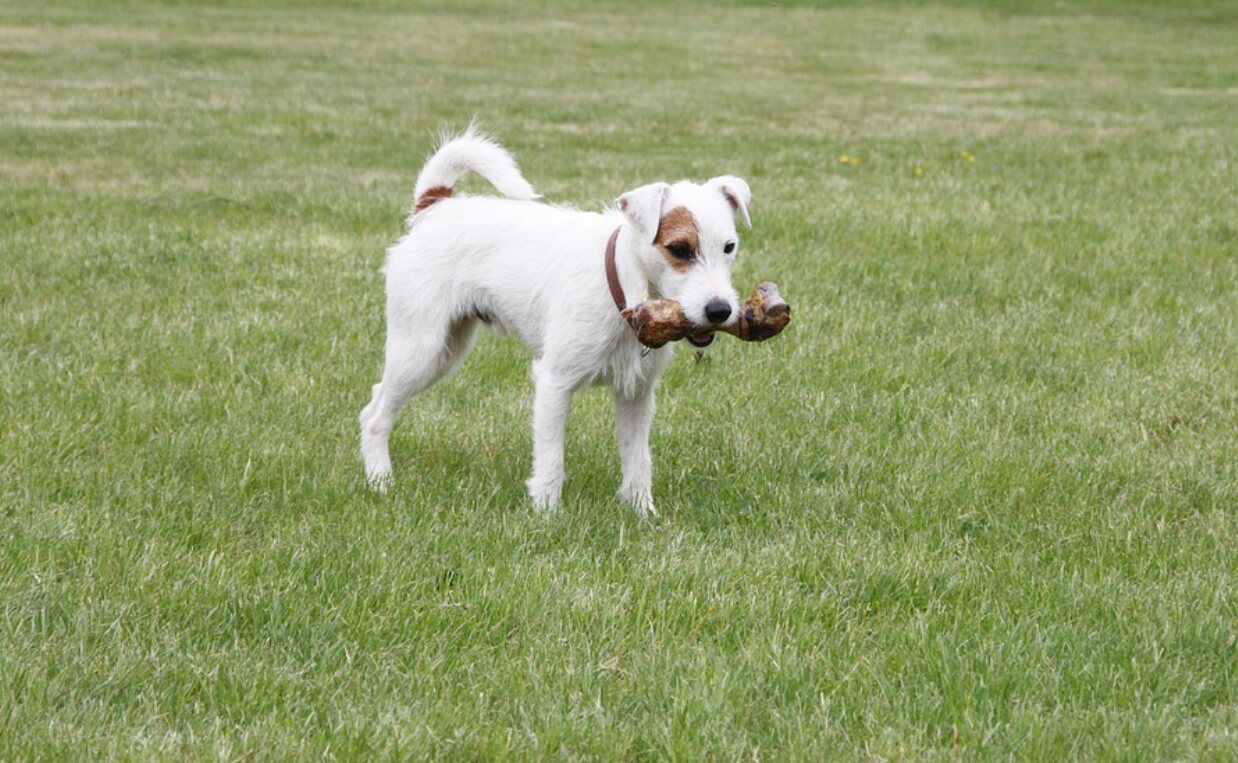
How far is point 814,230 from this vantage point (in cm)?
1006

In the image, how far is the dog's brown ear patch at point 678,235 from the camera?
4.58 m

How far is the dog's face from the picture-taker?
4481mm

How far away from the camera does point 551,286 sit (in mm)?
5191

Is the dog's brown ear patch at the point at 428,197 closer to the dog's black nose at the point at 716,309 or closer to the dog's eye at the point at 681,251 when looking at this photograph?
the dog's eye at the point at 681,251

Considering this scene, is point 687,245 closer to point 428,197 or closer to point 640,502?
point 640,502

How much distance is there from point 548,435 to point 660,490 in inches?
25.7

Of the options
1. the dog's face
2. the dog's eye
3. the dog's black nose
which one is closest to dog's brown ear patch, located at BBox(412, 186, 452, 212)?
the dog's face

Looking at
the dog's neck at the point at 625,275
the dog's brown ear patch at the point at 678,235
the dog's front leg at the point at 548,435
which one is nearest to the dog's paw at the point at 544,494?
the dog's front leg at the point at 548,435

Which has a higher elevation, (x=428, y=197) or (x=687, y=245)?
(x=687, y=245)

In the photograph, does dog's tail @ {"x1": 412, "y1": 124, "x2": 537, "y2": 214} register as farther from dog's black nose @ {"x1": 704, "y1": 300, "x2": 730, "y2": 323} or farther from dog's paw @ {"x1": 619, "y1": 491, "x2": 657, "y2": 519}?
dog's black nose @ {"x1": 704, "y1": 300, "x2": 730, "y2": 323}

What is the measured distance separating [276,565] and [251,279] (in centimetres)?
449

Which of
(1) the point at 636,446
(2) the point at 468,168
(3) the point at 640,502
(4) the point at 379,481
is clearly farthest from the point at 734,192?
(4) the point at 379,481

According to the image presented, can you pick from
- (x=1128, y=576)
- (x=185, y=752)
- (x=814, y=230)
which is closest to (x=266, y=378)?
(x=185, y=752)

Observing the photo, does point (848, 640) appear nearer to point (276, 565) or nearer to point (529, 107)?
point (276, 565)
